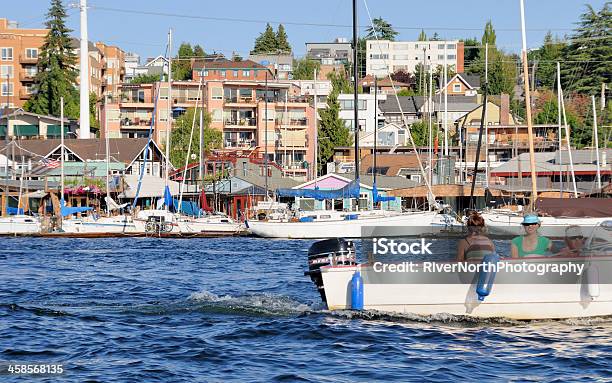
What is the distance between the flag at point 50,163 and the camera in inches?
3548

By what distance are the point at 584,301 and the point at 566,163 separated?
7207cm

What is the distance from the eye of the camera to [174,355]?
61.6 ft

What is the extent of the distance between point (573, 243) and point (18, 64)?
13435 cm

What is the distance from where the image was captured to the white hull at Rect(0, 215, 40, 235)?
67.9m

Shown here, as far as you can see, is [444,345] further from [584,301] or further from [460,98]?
[460,98]

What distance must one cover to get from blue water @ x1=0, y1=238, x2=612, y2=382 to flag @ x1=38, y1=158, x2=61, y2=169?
61.2 m

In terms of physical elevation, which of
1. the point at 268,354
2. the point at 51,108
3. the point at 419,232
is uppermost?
the point at 51,108

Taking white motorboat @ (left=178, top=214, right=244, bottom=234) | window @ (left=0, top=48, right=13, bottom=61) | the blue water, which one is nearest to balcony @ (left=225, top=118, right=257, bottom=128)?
window @ (left=0, top=48, right=13, bottom=61)

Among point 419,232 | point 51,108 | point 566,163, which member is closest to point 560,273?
point 419,232

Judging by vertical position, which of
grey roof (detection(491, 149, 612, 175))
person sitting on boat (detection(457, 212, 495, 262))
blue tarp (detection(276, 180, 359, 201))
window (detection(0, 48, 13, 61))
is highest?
window (detection(0, 48, 13, 61))

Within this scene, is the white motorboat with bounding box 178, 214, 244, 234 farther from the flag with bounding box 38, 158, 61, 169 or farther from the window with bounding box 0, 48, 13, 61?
the window with bounding box 0, 48, 13, 61

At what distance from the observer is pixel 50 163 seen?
90375mm

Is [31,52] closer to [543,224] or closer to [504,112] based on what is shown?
[504,112]

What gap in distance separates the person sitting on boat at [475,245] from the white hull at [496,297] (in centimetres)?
51
